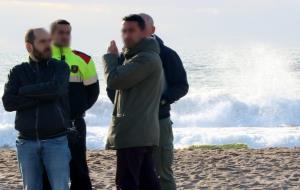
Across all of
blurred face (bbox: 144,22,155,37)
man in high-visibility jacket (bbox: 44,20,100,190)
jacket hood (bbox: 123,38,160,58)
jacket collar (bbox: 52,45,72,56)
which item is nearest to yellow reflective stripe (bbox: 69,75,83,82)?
man in high-visibility jacket (bbox: 44,20,100,190)

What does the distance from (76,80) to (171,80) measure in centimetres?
75

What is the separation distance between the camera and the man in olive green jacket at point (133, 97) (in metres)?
5.05

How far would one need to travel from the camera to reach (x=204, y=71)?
51.0 meters

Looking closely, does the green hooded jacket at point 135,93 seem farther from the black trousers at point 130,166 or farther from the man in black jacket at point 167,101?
the man in black jacket at point 167,101

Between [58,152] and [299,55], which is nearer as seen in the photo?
[58,152]

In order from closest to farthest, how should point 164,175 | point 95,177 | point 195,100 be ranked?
point 164,175 → point 95,177 → point 195,100

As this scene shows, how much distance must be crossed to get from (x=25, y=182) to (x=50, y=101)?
1.97ft

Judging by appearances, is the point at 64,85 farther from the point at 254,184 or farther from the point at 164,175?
the point at 254,184

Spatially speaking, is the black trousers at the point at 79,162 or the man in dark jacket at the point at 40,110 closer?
the man in dark jacket at the point at 40,110

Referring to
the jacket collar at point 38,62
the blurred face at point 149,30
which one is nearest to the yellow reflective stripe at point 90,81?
the blurred face at point 149,30

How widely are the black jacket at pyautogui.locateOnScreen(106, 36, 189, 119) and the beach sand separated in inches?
77.2

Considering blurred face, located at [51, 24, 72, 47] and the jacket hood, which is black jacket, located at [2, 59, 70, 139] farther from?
blurred face, located at [51, 24, 72, 47]

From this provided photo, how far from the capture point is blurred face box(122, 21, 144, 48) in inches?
202

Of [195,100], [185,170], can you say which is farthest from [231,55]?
[185,170]
